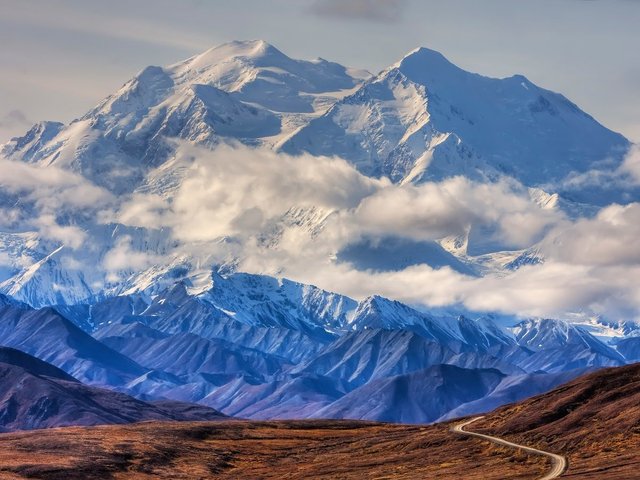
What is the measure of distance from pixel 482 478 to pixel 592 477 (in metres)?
23.5

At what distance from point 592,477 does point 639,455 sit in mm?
19549

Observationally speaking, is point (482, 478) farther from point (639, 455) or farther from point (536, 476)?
point (639, 455)

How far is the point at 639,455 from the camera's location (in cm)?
19662

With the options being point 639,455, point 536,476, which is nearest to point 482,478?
point 536,476

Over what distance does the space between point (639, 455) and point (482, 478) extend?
69.3 feet

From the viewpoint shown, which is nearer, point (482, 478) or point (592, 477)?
point (592, 477)

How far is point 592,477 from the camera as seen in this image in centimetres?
17950

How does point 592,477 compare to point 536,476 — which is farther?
point 536,476

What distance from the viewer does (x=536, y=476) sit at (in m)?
196

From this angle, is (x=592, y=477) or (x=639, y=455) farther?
(x=639, y=455)

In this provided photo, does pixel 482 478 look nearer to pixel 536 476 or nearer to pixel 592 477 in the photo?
pixel 536 476

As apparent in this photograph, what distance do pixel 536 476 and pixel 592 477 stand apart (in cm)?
1738
